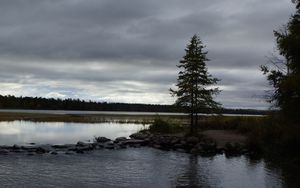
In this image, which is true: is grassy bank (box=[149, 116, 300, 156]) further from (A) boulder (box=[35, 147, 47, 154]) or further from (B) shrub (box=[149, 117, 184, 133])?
(A) boulder (box=[35, 147, 47, 154])

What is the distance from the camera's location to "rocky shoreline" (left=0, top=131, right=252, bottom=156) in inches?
1447

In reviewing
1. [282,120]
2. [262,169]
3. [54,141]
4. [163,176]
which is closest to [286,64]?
[282,120]

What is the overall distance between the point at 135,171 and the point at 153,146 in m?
16.4

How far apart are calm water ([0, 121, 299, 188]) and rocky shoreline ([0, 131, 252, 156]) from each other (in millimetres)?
1902

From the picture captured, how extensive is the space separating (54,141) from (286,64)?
23.0 metres

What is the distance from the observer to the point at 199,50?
50.1m

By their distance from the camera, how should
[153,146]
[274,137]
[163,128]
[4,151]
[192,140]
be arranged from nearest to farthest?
[4,151] → [274,137] → [153,146] → [192,140] → [163,128]

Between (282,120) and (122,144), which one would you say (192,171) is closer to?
(282,120)

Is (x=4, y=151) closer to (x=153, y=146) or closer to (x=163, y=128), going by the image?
(x=153, y=146)

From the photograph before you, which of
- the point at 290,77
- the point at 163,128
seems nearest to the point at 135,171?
the point at 290,77

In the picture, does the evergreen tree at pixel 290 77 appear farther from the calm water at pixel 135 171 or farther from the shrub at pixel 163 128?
the shrub at pixel 163 128

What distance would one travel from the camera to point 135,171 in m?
28.2

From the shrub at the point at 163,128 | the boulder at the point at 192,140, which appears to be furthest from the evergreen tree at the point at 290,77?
the shrub at the point at 163,128

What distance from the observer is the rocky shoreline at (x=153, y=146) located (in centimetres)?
3675
